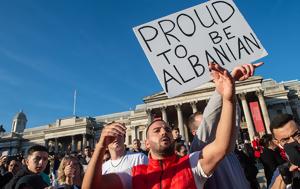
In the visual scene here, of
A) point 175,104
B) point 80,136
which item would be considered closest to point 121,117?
point 80,136

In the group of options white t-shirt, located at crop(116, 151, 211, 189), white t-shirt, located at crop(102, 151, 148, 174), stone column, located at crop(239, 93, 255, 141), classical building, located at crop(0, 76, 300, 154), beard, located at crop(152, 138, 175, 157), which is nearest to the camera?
white t-shirt, located at crop(116, 151, 211, 189)

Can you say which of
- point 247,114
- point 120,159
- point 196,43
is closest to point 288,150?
point 196,43

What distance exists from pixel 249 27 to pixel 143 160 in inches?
99.3

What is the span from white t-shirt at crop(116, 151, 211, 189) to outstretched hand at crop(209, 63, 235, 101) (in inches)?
24.7

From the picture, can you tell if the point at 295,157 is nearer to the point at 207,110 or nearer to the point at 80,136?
the point at 207,110

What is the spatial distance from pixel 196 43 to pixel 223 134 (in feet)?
3.90

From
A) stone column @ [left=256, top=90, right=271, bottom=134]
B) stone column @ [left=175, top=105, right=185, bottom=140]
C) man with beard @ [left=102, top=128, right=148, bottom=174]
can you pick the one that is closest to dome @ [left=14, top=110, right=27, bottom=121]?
stone column @ [left=175, top=105, right=185, bottom=140]

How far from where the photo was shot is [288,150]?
2107 mm

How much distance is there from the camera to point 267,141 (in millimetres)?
6938

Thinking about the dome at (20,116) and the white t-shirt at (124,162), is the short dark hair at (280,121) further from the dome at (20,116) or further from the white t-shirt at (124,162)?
the dome at (20,116)

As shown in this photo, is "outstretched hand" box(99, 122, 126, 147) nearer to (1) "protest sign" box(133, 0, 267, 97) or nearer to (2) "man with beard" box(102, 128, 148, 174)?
(1) "protest sign" box(133, 0, 267, 97)

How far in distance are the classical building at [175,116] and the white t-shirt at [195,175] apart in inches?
1199

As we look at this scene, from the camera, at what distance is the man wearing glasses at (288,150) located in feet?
6.88

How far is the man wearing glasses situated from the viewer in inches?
82.5
